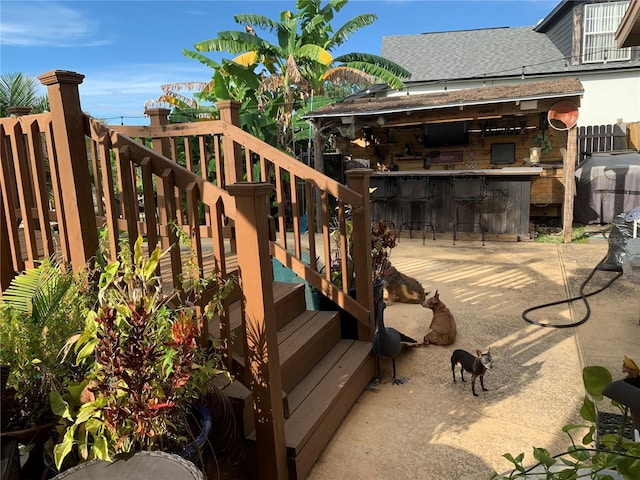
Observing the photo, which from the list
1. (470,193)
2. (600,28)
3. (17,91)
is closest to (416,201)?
(470,193)

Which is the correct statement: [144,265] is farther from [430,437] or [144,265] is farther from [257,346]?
[430,437]

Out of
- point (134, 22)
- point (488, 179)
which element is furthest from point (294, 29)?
point (134, 22)

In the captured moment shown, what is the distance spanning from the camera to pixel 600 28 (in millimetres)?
12438

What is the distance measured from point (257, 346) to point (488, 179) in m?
7.40

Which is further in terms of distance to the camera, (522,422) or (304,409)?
(522,422)

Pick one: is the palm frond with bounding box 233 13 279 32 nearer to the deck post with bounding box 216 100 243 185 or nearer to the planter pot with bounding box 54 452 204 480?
the deck post with bounding box 216 100 243 185

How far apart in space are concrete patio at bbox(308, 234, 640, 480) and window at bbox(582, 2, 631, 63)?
8.99 meters

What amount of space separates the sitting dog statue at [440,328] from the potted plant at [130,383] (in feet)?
8.27

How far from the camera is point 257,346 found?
205cm

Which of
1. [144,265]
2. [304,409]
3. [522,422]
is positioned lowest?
[522,422]

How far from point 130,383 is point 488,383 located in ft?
8.17

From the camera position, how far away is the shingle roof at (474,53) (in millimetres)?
13016

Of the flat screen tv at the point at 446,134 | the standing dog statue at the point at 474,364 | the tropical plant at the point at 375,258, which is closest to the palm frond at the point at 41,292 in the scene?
the tropical plant at the point at 375,258

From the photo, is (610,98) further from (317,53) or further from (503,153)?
(317,53)
